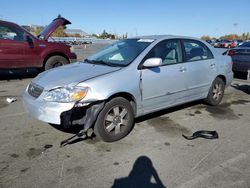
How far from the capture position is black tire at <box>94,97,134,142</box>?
154 inches

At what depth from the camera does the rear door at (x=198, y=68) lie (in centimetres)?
520

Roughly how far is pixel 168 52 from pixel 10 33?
19.2ft

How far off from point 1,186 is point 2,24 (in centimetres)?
681

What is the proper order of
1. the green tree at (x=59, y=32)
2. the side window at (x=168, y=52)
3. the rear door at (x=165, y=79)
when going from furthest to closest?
the green tree at (x=59, y=32) < the side window at (x=168, y=52) < the rear door at (x=165, y=79)

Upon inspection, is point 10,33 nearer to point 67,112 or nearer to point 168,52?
point 168,52

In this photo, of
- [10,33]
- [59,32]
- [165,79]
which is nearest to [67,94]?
[165,79]

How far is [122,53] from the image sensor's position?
15.8 feet

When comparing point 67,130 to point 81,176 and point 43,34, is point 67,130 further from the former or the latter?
point 43,34

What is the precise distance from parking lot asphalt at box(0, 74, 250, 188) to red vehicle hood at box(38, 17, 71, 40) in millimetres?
4773

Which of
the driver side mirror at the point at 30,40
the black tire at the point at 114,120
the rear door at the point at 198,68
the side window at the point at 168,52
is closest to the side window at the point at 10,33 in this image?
the driver side mirror at the point at 30,40

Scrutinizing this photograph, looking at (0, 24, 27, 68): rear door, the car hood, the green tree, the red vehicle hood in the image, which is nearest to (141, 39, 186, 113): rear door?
the car hood

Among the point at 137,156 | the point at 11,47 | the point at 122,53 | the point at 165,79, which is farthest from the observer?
the point at 11,47

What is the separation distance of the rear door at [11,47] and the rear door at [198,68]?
18.7 feet

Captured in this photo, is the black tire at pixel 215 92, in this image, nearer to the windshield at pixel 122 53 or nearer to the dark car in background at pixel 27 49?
the windshield at pixel 122 53
